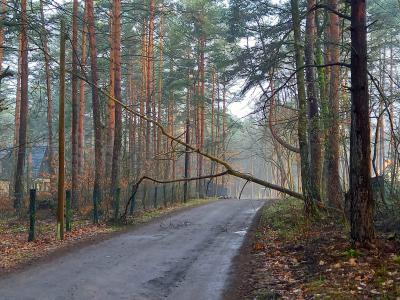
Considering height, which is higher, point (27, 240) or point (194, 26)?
point (194, 26)

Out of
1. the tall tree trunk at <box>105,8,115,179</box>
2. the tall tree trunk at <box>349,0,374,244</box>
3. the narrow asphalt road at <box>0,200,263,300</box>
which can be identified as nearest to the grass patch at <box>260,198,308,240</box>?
the narrow asphalt road at <box>0,200,263,300</box>

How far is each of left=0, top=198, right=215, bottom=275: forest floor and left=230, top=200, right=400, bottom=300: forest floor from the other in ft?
14.6

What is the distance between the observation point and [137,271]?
28.6 feet

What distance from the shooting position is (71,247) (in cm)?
1142

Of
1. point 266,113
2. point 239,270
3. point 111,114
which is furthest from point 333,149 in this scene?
point 111,114

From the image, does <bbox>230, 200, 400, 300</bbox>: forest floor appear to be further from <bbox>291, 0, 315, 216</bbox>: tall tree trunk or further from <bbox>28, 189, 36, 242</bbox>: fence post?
<bbox>28, 189, 36, 242</bbox>: fence post

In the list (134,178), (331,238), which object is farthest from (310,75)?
(134,178)

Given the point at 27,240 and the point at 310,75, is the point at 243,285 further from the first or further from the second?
the point at 310,75

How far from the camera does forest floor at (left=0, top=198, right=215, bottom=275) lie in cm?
1023

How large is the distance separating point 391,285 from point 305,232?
18.7 feet

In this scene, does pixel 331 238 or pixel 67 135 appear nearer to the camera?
pixel 331 238

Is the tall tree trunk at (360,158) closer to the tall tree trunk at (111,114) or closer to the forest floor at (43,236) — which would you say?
the forest floor at (43,236)

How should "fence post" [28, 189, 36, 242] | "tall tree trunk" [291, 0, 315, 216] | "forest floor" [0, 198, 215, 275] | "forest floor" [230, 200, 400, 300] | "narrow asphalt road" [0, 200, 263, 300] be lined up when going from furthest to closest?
"tall tree trunk" [291, 0, 315, 216]
"fence post" [28, 189, 36, 242]
"forest floor" [0, 198, 215, 275]
"narrow asphalt road" [0, 200, 263, 300]
"forest floor" [230, 200, 400, 300]

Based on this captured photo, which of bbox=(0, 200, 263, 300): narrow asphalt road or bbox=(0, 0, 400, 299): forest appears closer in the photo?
bbox=(0, 200, 263, 300): narrow asphalt road
